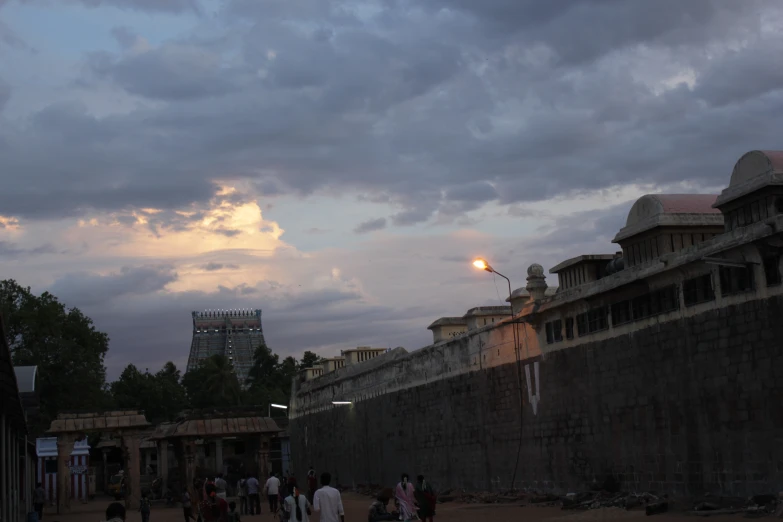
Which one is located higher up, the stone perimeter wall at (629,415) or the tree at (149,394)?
the tree at (149,394)

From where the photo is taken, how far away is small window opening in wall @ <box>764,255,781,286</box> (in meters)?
15.4

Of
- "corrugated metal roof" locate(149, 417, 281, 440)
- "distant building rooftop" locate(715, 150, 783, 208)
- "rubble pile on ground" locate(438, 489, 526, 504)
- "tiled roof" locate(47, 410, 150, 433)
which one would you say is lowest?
"rubble pile on ground" locate(438, 489, 526, 504)

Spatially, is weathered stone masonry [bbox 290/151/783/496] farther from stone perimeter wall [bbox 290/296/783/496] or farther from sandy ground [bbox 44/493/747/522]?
sandy ground [bbox 44/493/747/522]

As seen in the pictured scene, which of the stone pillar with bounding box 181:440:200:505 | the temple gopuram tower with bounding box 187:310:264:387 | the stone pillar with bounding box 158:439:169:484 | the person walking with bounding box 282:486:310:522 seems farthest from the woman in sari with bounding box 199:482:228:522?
the temple gopuram tower with bounding box 187:310:264:387

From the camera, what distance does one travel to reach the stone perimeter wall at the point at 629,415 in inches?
628

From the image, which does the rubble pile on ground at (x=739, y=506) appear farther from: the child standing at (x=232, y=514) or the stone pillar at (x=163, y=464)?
the stone pillar at (x=163, y=464)

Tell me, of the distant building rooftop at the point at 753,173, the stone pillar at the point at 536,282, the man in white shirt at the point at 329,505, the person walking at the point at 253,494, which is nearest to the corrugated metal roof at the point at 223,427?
the person walking at the point at 253,494

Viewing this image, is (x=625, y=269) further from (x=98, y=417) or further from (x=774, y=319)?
(x=98, y=417)

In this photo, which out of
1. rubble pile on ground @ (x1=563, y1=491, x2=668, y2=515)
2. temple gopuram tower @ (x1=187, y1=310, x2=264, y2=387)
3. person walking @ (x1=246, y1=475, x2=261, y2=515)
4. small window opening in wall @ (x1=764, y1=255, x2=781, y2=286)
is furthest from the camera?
temple gopuram tower @ (x1=187, y1=310, x2=264, y2=387)

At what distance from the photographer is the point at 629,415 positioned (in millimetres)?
19797

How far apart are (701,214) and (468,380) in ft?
33.5

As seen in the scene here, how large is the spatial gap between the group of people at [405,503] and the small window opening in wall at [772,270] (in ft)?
21.7

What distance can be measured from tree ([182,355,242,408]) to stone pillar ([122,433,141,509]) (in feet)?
170

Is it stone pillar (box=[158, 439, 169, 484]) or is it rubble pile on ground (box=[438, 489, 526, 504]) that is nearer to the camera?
rubble pile on ground (box=[438, 489, 526, 504])
